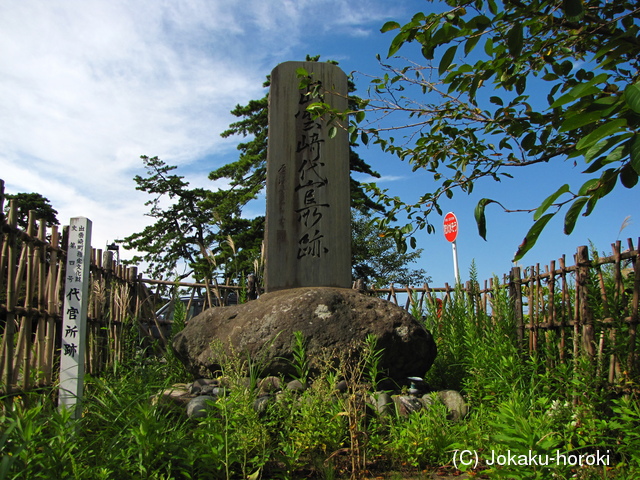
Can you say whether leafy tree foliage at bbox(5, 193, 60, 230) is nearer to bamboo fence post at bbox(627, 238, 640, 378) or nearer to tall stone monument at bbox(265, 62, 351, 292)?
tall stone monument at bbox(265, 62, 351, 292)

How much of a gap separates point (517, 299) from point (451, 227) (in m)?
4.82

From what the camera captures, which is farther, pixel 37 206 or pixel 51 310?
pixel 37 206

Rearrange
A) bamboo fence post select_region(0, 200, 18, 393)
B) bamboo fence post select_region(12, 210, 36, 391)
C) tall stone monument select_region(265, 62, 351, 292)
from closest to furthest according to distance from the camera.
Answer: bamboo fence post select_region(0, 200, 18, 393), bamboo fence post select_region(12, 210, 36, 391), tall stone monument select_region(265, 62, 351, 292)

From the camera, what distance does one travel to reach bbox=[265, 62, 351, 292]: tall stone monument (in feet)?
18.0

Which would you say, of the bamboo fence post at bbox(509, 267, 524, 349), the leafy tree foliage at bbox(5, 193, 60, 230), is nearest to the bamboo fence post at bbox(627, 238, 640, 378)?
the bamboo fence post at bbox(509, 267, 524, 349)

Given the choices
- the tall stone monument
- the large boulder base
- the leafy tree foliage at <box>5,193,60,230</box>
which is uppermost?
the leafy tree foliage at <box>5,193,60,230</box>

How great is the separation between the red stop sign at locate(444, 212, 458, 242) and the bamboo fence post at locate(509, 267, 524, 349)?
4.37 meters

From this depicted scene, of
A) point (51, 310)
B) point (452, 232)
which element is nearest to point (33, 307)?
point (51, 310)

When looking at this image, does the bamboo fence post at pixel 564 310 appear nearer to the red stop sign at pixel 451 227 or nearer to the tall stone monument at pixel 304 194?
the tall stone monument at pixel 304 194

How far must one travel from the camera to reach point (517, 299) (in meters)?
4.88

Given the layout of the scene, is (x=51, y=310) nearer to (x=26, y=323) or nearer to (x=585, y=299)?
(x=26, y=323)

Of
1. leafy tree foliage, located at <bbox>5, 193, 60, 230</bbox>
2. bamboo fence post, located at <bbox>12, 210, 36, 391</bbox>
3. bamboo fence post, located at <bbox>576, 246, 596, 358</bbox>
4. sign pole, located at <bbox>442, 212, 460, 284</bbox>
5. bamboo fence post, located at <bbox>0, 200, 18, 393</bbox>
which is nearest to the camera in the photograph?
bamboo fence post, located at <bbox>0, 200, 18, 393</bbox>

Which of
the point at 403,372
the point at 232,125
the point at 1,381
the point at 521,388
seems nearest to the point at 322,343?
the point at 403,372

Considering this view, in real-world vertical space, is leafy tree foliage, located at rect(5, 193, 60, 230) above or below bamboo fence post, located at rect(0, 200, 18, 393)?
above
